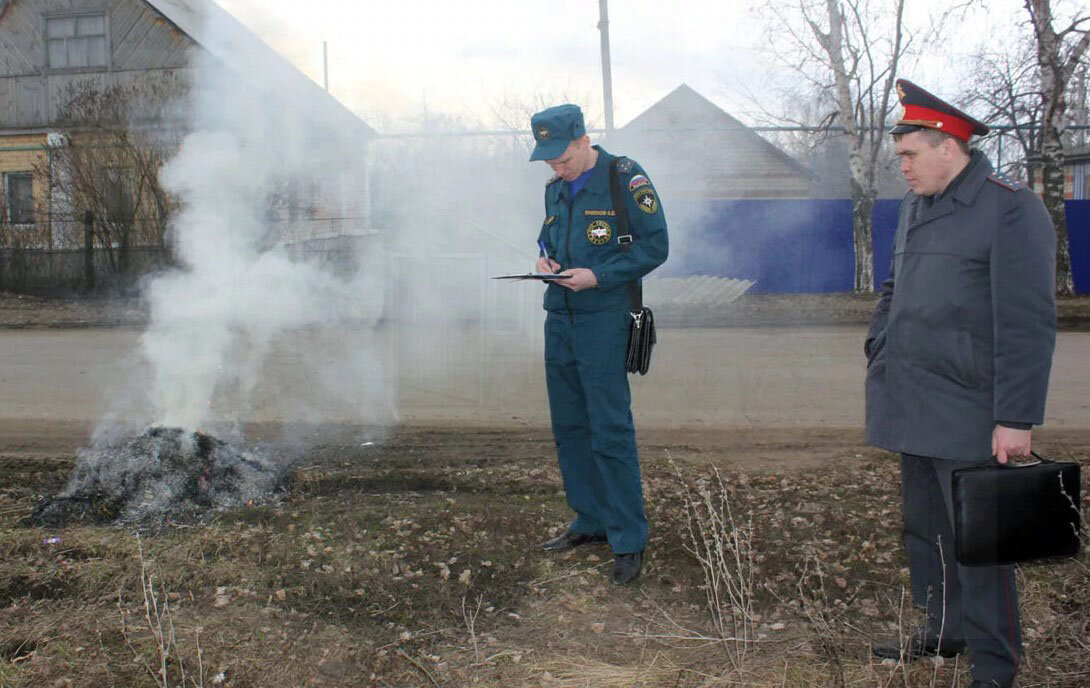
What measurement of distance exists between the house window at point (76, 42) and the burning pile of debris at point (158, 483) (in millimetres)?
13638

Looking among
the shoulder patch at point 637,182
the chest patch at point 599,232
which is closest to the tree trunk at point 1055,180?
the shoulder patch at point 637,182

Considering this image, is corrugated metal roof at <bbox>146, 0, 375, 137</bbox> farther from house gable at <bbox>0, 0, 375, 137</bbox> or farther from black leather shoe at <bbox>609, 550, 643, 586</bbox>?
black leather shoe at <bbox>609, 550, 643, 586</bbox>

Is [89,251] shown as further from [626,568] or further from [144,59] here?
[626,568]

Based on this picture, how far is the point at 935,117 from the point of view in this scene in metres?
2.71

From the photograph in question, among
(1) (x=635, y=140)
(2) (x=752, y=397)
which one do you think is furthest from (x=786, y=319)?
(2) (x=752, y=397)

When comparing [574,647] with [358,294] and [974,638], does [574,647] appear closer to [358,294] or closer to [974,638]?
[974,638]

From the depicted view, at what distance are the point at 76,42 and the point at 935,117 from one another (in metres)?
17.5

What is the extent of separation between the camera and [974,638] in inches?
106

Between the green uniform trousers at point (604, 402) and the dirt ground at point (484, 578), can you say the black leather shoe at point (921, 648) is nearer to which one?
the dirt ground at point (484, 578)

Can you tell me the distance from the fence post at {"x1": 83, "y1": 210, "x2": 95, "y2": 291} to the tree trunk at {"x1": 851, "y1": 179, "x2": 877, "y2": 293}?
13041 millimetres

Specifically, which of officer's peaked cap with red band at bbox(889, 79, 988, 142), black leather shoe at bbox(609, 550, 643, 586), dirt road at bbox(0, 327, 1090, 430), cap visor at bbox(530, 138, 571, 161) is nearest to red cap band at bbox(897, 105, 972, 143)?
officer's peaked cap with red band at bbox(889, 79, 988, 142)

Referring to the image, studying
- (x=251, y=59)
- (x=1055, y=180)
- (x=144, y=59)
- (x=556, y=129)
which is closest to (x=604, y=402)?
(x=556, y=129)

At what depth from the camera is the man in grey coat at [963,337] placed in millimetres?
2537

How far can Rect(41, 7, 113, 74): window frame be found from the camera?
15.8 meters
